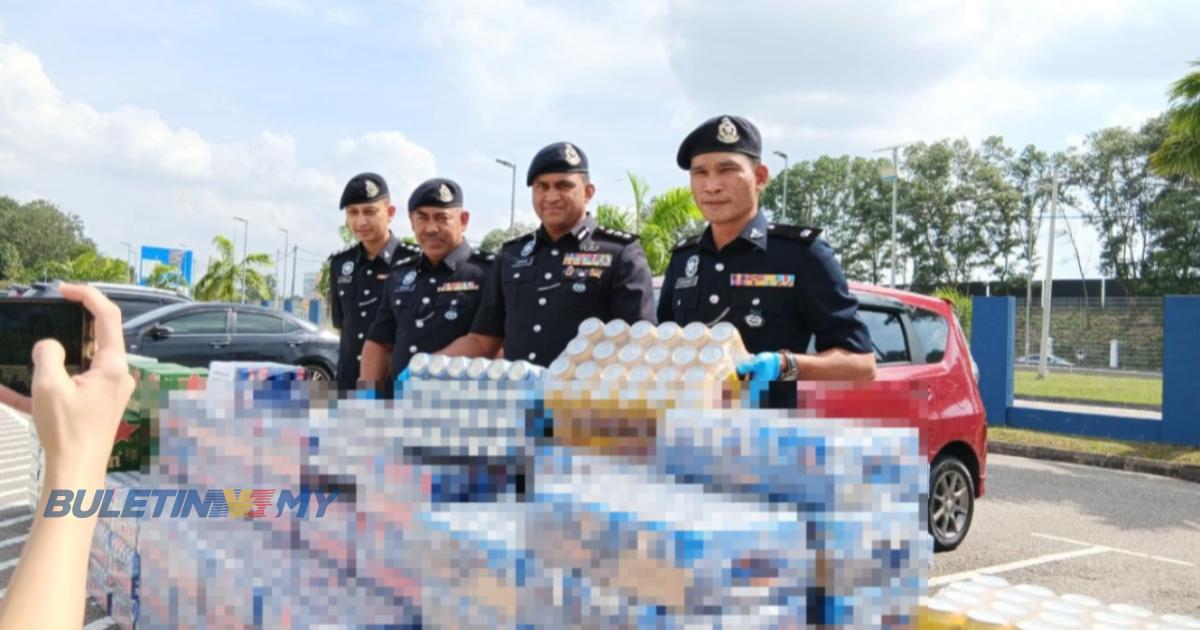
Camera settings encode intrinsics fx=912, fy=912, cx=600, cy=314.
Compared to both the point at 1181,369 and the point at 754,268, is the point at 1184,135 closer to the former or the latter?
the point at 1181,369

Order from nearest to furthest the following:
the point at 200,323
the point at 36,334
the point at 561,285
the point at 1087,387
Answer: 1. the point at 36,334
2. the point at 561,285
3. the point at 200,323
4. the point at 1087,387

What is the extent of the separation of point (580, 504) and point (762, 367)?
44cm

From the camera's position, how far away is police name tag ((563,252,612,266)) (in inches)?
104

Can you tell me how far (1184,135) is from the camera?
9539 millimetres

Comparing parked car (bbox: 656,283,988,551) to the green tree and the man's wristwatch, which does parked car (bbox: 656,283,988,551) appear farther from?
the green tree

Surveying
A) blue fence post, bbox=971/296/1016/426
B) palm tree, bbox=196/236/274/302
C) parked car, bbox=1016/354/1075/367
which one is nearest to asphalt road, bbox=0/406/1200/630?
blue fence post, bbox=971/296/1016/426

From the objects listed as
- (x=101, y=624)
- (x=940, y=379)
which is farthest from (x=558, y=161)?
(x=940, y=379)

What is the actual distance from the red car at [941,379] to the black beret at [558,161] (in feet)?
7.38

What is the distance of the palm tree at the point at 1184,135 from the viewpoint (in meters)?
9.45

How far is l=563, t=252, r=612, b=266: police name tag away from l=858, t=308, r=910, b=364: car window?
A: 228 centimetres

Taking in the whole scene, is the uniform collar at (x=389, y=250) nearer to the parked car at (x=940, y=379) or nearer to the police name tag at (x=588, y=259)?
the police name tag at (x=588, y=259)
